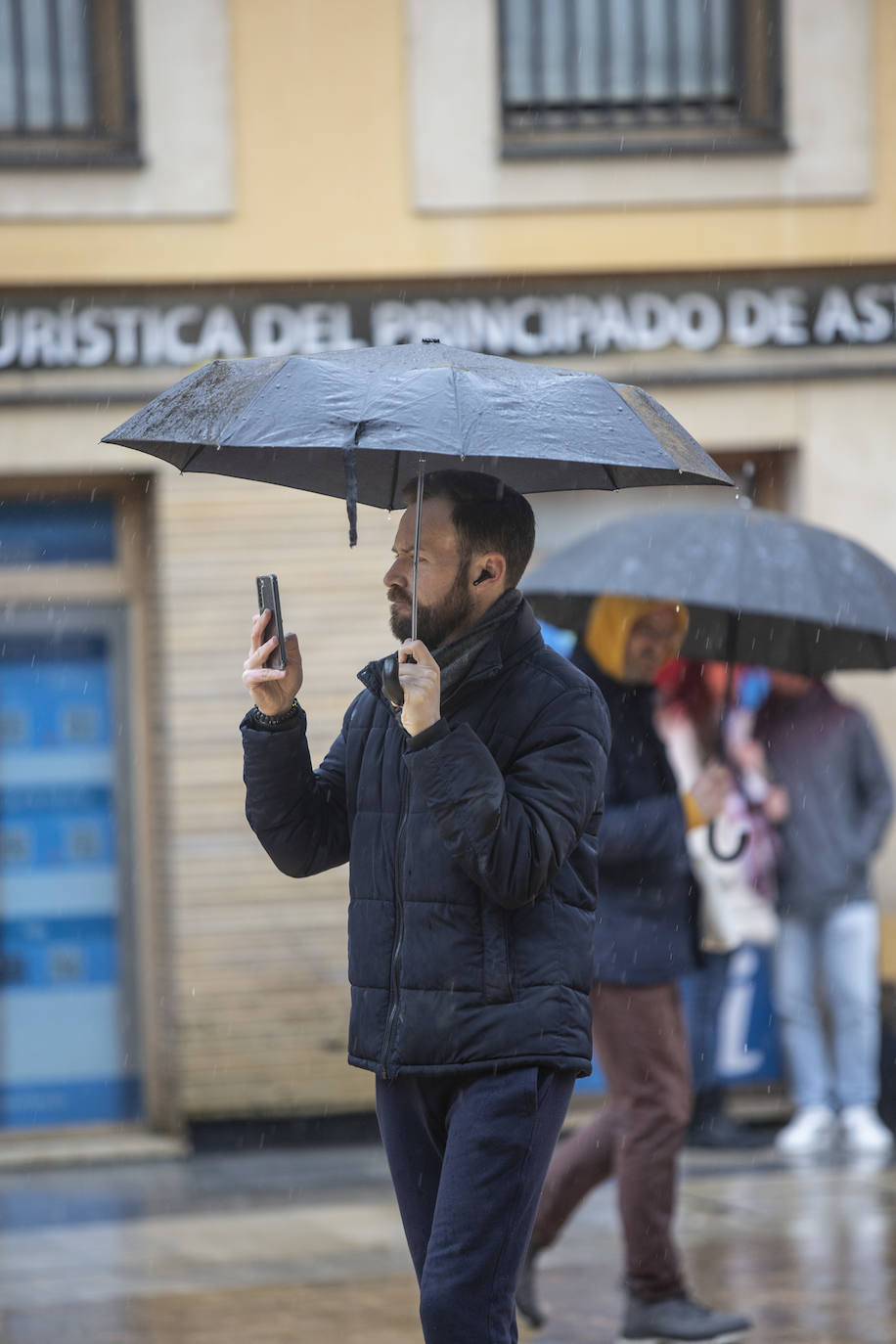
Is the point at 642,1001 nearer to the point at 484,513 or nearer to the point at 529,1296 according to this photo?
the point at 529,1296

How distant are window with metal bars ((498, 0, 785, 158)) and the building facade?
0.9 inches

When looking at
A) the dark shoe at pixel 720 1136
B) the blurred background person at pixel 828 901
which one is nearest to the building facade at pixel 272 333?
the blurred background person at pixel 828 901

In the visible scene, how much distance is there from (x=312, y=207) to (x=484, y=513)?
5.76 m

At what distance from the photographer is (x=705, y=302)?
31.7 ft

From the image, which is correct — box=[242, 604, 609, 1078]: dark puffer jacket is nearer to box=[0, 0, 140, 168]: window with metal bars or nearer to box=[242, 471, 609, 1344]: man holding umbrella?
box=[242, 471, 609, 1344]: man holding umbrella

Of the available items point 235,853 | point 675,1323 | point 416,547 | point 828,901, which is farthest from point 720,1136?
point 416,547

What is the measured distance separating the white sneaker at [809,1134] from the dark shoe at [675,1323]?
3238mm

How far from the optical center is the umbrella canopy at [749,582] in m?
5.87

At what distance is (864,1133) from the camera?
901cm

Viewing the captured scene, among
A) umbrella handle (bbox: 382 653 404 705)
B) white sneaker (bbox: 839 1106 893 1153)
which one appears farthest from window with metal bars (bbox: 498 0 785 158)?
umbrella handle (bbox: 382 653 404 705)

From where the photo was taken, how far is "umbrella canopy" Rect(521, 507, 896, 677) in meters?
5.87

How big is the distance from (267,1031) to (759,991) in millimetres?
2278

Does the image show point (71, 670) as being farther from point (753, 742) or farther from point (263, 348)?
point (753, 742)

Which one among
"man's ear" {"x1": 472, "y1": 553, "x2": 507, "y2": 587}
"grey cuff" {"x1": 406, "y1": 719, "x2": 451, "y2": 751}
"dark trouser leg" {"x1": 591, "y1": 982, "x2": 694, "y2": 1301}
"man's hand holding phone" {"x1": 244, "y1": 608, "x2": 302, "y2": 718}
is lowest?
"dark trouser leg" {"x1": 591, "y1": 982, "x2": 694, "y2": 1301}
